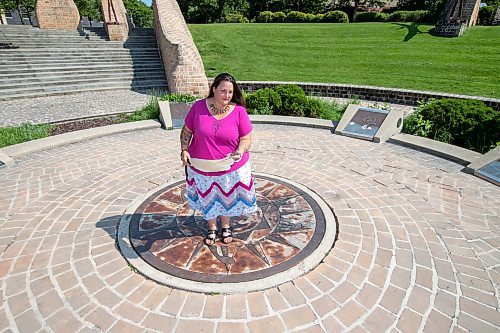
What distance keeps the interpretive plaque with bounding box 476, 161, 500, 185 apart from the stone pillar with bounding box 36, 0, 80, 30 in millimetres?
24429

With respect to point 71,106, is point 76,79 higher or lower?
higher

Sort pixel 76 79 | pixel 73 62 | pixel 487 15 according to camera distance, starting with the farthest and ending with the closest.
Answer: pixel 487 15
pixel 73 62
pixel 76 79

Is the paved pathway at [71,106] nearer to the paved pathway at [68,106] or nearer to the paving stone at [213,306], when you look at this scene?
the paved pathway at [68,106]

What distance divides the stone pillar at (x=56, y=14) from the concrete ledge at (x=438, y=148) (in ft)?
74.3

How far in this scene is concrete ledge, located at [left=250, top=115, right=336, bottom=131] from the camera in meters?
7.95

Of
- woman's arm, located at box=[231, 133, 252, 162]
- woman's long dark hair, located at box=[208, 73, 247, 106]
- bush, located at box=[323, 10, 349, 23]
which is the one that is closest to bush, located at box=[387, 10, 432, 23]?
bush, located at box=[323, 10, 349, 23]

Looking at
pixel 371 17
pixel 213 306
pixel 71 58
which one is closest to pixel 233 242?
pixel 213 306

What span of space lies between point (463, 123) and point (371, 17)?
29.5 meters

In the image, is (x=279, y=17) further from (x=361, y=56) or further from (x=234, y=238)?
(x=234, y=238)

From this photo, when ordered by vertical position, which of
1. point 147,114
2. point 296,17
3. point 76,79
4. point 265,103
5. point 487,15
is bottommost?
point 147,114

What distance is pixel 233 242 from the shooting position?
352 centimetres

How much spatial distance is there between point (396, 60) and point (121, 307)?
16626 millimetres

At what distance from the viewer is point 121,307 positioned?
8.94ft

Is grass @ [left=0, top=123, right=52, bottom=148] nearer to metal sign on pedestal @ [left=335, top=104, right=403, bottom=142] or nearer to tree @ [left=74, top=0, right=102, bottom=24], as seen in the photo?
metal sign on pedestal @ [left=335, top=104, right=403, bottom=142]
